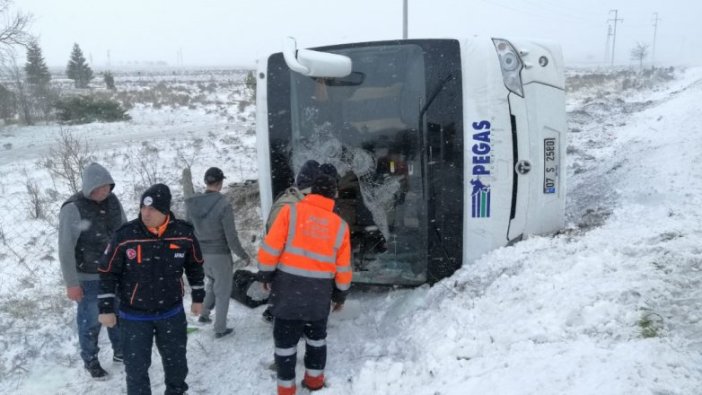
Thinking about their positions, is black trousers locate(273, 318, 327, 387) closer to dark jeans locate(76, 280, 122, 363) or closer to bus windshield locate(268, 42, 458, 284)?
bus windshield locate(268, 42, 458, 284)

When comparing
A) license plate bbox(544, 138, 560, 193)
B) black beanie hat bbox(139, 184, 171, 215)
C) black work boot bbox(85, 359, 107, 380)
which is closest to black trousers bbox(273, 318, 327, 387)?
black beanie hat bbox(139, 184, 171, 215)

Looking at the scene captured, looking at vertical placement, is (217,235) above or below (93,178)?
below

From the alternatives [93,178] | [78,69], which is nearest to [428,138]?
[93,178]

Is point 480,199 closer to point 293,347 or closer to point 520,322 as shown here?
point 520,322

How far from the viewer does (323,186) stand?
3553 millimetres

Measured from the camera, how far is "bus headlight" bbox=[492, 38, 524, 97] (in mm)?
4359

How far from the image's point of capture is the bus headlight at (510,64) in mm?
4359

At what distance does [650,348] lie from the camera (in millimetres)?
2590

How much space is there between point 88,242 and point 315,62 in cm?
224

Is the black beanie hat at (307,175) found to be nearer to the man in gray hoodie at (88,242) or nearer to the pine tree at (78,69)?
the man in gray hoodie at (88,242)

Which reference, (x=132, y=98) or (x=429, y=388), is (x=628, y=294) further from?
(x=132, y=98)

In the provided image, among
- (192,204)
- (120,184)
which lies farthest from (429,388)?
(120,184)

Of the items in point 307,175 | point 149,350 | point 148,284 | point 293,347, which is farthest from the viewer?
point 307,175

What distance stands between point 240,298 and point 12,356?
1.99 meters
